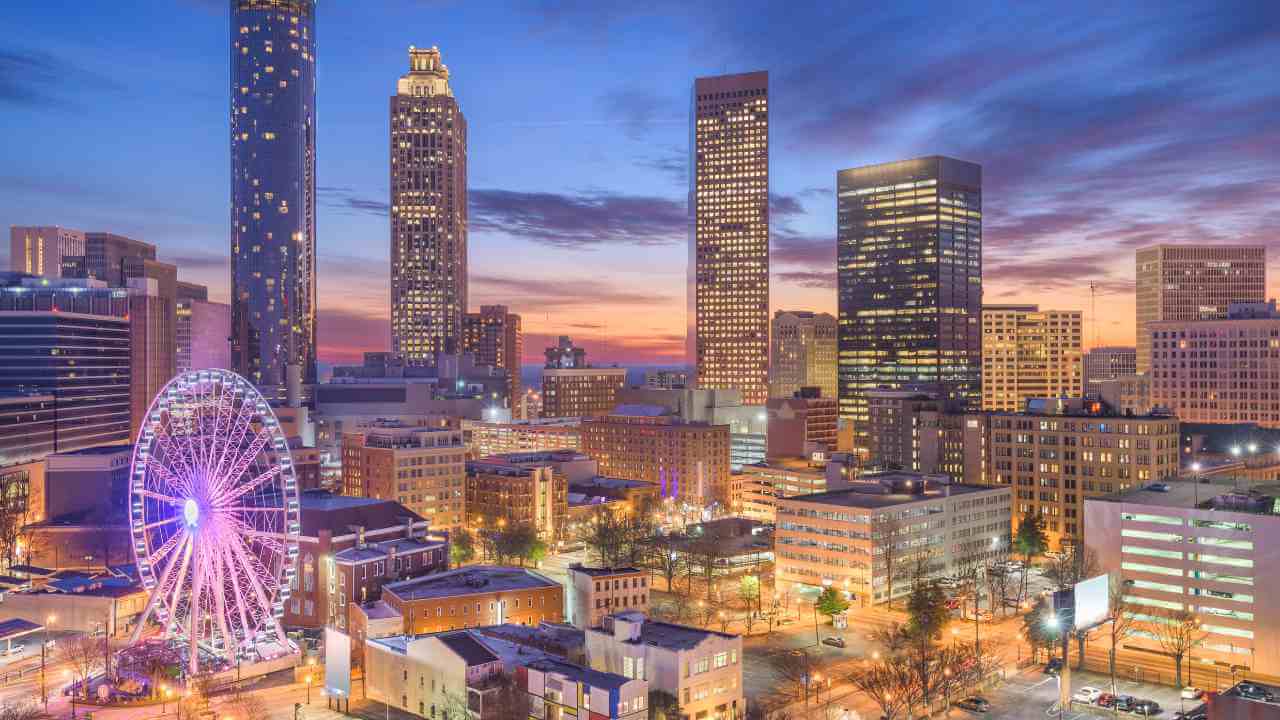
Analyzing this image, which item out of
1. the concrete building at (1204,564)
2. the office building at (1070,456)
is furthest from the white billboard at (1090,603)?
the office building at (1070,456)

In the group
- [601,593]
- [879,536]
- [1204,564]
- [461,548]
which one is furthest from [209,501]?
[1204,564]

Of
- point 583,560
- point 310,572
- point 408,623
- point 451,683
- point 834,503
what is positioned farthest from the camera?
point 583,560

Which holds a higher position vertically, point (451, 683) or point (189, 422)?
point (189, 422)

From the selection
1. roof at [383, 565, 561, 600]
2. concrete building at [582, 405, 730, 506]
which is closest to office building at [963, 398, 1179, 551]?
concrete building at [582, 405, 730, 506]

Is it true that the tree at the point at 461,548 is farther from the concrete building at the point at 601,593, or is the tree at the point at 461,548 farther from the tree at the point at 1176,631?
the tree at the point at 1176,631

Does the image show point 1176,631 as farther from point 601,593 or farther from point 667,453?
point 667,453

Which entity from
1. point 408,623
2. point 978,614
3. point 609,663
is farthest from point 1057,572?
point 408,623

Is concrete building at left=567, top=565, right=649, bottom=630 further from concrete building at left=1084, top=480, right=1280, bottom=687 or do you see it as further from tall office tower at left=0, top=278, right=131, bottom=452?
tall office tower at left=0, top=278, right=131, bottom=452

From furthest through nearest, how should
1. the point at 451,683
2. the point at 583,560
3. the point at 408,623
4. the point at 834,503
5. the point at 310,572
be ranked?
the point at 583,560, the point at 834,503, the point at 310,572, the point at 408,623, the point at 451,683

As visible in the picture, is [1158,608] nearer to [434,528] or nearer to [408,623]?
[408,623]
